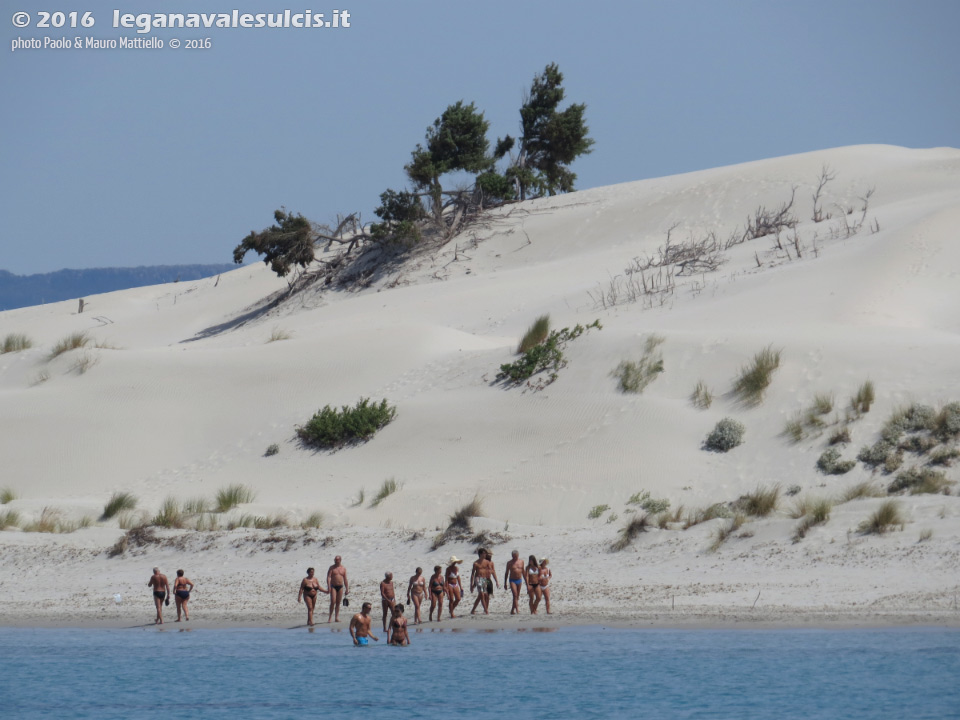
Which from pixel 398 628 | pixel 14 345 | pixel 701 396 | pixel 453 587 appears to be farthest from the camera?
pixel 14 345

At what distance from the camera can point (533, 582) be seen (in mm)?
16172

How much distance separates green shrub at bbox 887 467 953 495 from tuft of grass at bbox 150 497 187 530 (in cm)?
1214

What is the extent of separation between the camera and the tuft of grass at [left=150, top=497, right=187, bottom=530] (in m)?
21.6

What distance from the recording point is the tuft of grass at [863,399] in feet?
74.3

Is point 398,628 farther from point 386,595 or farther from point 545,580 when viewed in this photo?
point 545,580

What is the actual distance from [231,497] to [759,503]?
10.0 meters

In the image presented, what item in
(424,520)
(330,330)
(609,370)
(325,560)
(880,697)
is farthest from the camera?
(330,330)

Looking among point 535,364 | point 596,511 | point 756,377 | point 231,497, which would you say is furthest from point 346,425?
point 756,377

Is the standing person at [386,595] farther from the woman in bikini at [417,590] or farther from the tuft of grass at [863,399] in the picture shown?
the tuft of grass at [863,399]

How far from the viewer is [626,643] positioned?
14.4 metres

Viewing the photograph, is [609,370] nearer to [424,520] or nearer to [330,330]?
[424,520]

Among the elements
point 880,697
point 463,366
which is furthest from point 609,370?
point 880,697

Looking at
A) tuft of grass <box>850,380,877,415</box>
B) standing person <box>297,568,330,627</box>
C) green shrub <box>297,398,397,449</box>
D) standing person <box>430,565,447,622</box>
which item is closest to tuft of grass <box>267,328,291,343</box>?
green shrub <box>297,398,397,449</box>

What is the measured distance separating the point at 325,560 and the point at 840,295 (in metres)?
16.4
